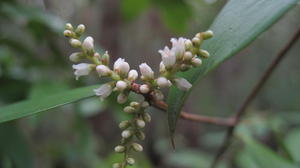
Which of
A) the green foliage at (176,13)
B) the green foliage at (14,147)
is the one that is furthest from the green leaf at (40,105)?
the green foliage at (176,13)

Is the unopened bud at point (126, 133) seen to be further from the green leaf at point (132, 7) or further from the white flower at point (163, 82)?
the green leaf at point (132, 7)

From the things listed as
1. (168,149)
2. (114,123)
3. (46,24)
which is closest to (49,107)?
(46,24)

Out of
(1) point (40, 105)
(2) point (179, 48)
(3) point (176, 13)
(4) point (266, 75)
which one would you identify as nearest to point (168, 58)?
(2) point (179, 48)

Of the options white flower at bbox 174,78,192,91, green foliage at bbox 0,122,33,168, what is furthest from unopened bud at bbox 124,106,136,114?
green foliage at bbox 0,122,33,168

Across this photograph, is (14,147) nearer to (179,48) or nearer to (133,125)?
(133,125)

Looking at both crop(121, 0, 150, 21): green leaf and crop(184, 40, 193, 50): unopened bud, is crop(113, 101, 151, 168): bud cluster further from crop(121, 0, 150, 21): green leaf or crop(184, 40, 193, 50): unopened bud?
crop(121, 0, 150, 21): green leaf

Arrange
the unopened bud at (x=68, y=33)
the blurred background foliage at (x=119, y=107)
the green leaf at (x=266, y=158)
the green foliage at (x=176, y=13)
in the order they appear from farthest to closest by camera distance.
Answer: the green foliage at (x=176, y=13)
the blurred background foliage at (x=119, y=107)
the green leaf at (x=266, y=158)
the unopened bud at (x=68, y=33)

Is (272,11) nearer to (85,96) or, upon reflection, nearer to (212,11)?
(85,96)
